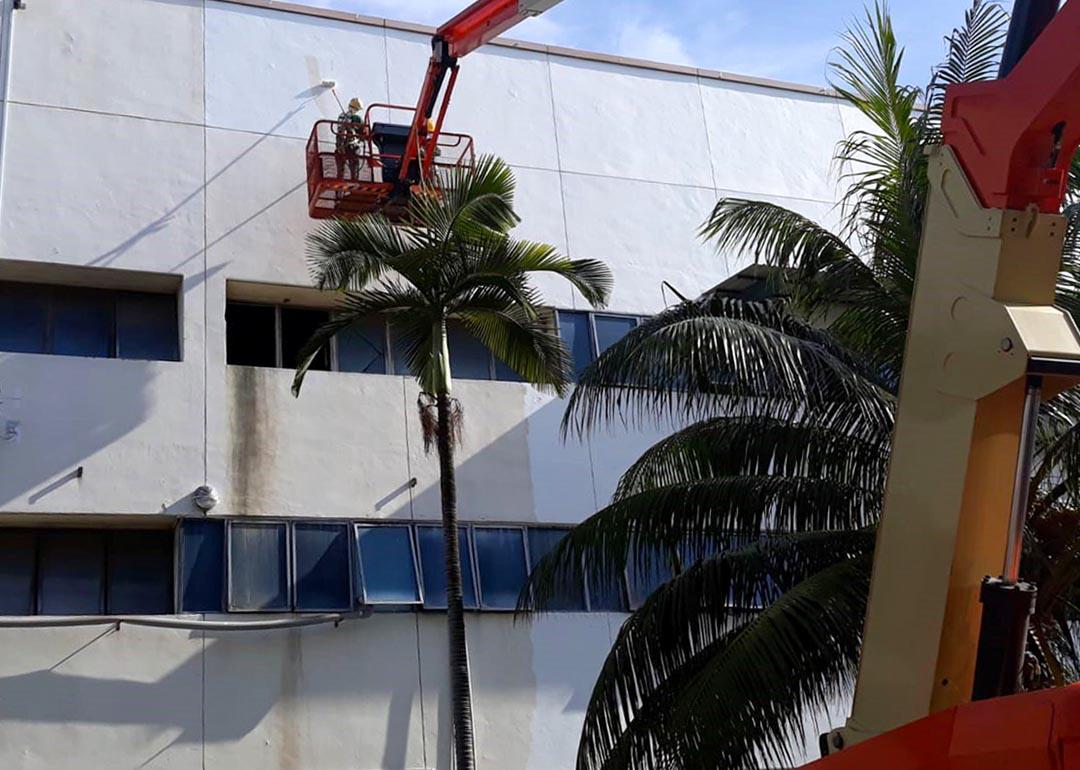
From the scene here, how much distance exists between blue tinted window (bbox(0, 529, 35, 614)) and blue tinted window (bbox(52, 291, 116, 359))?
279 centimetres

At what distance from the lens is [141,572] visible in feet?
72.0

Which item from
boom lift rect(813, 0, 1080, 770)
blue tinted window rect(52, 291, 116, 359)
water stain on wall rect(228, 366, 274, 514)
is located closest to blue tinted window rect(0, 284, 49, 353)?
blue tinted window rect(52, 291, 116, 359)

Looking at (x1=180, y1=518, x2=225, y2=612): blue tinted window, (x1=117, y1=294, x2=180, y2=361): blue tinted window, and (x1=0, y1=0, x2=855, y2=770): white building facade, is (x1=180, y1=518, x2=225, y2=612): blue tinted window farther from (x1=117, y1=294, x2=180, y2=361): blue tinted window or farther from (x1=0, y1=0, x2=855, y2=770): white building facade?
(x1=117, y1=294, x2=180, y2=361): blue tinted window

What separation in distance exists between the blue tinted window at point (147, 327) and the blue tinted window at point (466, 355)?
166 inches

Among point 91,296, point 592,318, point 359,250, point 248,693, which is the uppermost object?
point 91,296

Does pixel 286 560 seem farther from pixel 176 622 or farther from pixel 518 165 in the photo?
pixel 518 165

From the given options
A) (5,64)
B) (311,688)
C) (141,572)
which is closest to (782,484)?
(311,688)

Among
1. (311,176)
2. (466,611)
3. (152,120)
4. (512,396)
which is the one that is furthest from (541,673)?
(152,120)

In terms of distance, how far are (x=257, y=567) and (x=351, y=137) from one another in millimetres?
6635

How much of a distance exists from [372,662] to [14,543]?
5100 millimetres

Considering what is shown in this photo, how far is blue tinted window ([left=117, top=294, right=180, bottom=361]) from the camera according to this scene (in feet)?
75.6

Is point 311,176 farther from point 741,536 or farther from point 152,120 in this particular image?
point 741,536

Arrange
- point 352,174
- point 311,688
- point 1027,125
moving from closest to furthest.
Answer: point 1027,125
point 311,688
point 352,174

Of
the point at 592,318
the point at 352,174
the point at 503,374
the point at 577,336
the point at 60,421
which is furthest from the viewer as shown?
the point at 592,318
